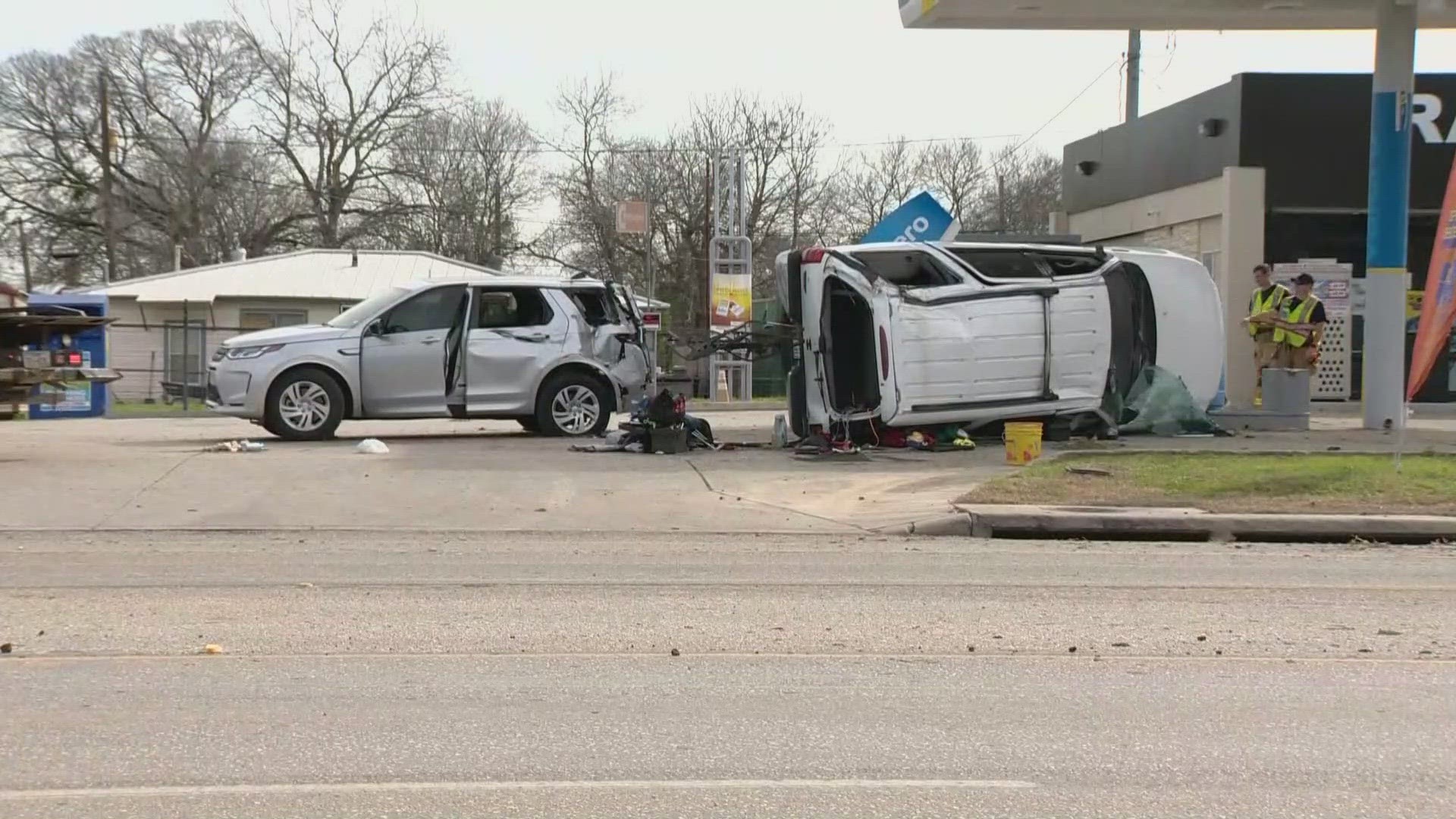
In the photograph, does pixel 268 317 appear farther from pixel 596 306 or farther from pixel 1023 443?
pixel 1023 443

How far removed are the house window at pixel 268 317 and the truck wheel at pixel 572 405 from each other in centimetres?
2028

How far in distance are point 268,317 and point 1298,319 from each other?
2595 cm

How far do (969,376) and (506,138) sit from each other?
145ft

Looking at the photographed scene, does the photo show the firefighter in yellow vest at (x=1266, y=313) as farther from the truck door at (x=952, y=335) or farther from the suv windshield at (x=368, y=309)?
the suv windshield at (x=368, y=309)

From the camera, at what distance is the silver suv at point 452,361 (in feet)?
47.4

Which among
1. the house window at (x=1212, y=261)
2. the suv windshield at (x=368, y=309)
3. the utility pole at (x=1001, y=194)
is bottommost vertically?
the suv windshield at (x=368, y=309)

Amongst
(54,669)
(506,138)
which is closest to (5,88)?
(506,138)

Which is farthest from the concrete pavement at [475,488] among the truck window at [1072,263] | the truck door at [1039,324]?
the truck window at [1072,263]

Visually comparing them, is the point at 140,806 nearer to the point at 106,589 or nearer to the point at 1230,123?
the point at 106,589

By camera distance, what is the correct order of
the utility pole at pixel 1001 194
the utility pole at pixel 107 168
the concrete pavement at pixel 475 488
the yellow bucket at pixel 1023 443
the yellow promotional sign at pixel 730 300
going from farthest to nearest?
the utility pole at pixel 1001 194, the utility pole at pixel 107 168, the yellow promotional sign at pixel 730 300, the yellow bucket at pixel 1023 443, the concrete pavement at pixel 475 488

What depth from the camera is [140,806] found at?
4102 millimetres

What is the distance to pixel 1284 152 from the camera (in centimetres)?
1886

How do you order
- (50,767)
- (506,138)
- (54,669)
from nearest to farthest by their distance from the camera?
(50,767)
(54,669)
(506,138)

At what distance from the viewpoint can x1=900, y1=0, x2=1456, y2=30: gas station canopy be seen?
56.1 ft
